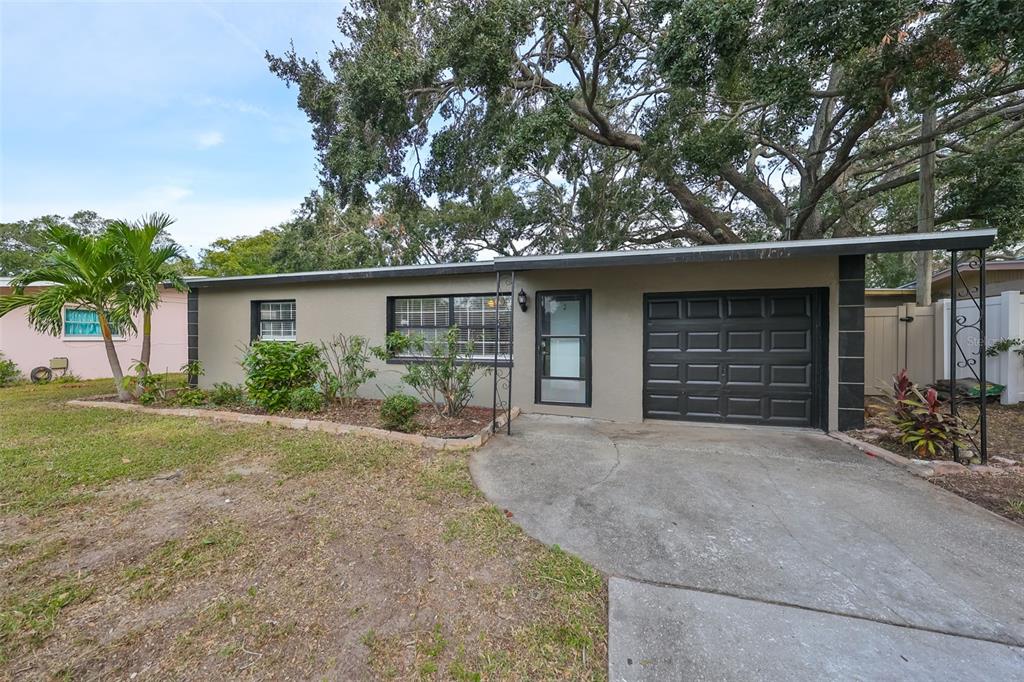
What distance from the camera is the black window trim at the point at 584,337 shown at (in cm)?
596

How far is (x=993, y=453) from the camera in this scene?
408 centimetres

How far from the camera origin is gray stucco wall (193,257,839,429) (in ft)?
17.1

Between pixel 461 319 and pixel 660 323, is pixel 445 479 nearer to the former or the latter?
pixel 461 319

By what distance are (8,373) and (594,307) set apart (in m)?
13.8

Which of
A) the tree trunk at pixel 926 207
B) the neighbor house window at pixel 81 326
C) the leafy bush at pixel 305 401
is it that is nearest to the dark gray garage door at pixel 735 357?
the leafy bush at pixel 305 401

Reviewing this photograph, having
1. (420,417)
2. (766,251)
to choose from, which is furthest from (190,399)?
(766,251)

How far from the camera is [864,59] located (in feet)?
19.1

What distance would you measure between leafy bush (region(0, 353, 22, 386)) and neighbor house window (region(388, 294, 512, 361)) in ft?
33.5

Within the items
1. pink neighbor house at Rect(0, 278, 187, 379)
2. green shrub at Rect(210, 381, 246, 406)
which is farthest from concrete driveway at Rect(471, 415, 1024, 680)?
pink neighbor house at Rect(0, 278, 187, 379)

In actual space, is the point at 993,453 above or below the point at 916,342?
below

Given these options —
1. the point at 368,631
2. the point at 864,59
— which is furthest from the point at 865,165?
the point at 368,631

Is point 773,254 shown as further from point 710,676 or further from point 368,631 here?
point 368,631

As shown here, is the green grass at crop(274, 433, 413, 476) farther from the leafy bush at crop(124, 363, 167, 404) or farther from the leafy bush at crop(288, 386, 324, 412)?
the leafy bush at crop(124, 363, 167, 404)

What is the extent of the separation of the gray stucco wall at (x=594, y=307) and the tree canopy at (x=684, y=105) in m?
2.62
